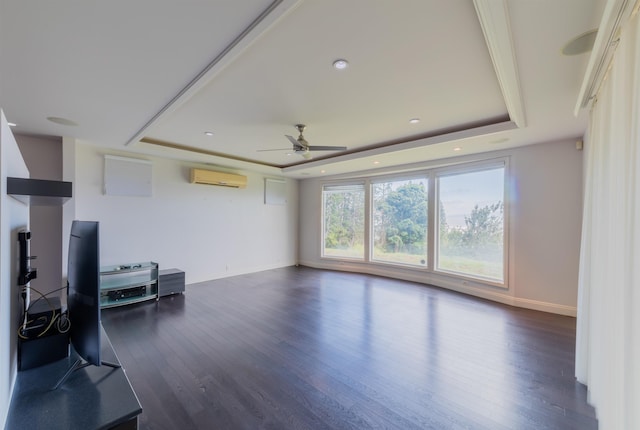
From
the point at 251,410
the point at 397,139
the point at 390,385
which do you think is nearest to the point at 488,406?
the point at 390,385

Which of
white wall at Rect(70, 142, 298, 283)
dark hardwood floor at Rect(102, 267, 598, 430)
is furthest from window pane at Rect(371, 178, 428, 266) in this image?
white wall at Rect(70, 142, 298, 283)

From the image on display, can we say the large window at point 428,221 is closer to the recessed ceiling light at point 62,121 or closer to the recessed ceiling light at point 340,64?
the recessed ceiling light at point 340,64

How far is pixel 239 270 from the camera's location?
640 centimetres

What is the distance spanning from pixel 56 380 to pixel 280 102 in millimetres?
2741

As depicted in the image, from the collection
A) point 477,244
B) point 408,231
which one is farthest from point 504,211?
point 408,231

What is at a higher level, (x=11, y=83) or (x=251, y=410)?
(x=11, y=83)

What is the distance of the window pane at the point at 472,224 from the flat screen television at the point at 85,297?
5.25 metres

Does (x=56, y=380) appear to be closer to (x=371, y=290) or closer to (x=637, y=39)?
(x=637, y=39)

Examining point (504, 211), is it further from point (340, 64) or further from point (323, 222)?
point (323, 222)

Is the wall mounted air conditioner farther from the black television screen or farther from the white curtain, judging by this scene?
the white curtain

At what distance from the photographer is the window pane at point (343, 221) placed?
692 centimetres

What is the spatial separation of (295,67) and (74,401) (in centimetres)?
247

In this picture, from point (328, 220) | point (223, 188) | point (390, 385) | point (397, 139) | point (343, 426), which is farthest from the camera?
point (328, 220)

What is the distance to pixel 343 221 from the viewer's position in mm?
7215
